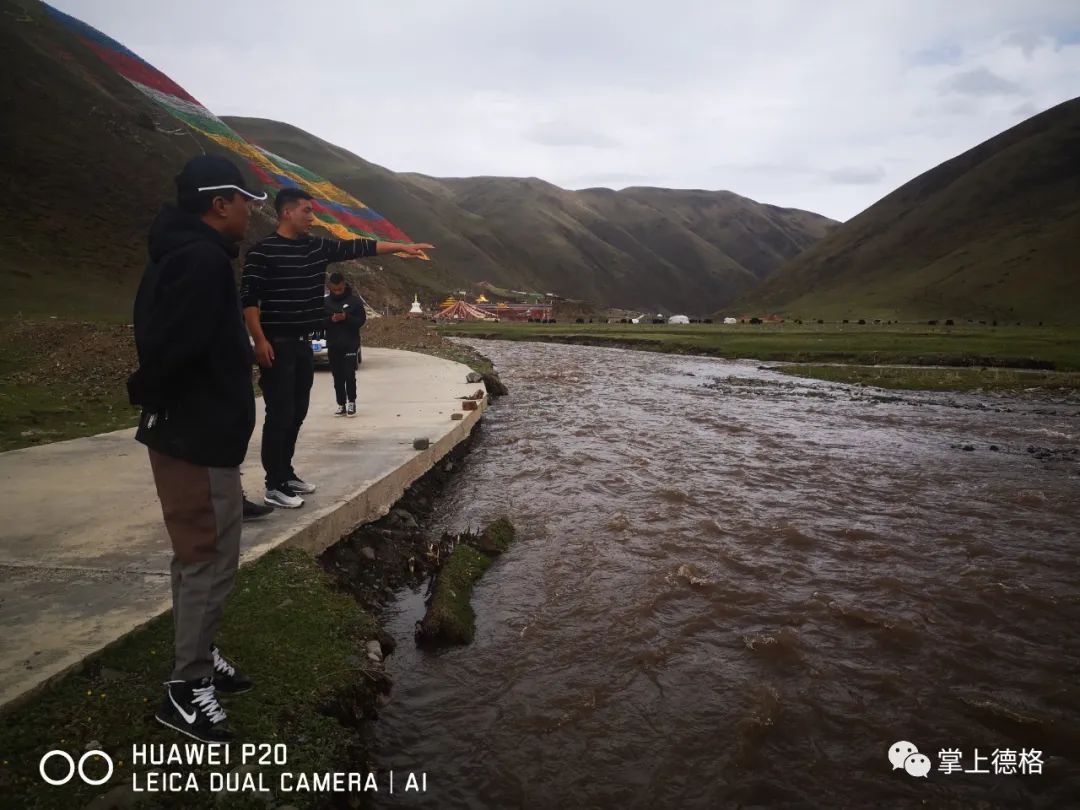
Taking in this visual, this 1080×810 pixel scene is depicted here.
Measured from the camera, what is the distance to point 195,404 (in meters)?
3.06

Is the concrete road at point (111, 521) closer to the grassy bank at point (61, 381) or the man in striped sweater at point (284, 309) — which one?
the man in striped sweater at point (284, 309)

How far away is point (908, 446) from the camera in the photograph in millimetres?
12023

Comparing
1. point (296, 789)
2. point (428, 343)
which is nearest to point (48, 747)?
point (296, 789)

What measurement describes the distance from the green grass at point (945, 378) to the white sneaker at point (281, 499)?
20361mm

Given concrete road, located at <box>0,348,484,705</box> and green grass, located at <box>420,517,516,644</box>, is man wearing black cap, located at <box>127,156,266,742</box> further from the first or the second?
green grass, located at <box>420,517,516,644</box>

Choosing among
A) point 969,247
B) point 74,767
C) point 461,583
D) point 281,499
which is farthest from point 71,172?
point 969,247

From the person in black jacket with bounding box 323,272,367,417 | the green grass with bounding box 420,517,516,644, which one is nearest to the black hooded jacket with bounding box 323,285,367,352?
the person in black jacket with bounding box 323,272,367,417

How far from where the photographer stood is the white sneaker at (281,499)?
228 inches

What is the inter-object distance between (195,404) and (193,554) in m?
0.70

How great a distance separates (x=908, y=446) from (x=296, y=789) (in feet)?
39.4

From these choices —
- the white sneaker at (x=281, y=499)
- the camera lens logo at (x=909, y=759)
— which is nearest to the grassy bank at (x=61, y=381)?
the white sneaker at (x=281, y=499)

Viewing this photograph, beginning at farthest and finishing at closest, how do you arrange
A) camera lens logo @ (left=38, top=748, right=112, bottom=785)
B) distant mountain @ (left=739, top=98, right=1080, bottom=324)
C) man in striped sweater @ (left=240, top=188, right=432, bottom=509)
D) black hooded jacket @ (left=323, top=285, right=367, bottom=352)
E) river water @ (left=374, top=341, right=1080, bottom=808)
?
distant mountain @ (left=739, top=98, right=1080, bottom=324), black hooded jacket @ (left=323, top=285, right=367, bottom=352), man in striped sweater @ (left=240, top=188, right=432, bottom=509), river water @ (left=374, top=341, right=1080, bottom=808), camera lens logo @ (left=38, top=748, right=112, bottom=785)

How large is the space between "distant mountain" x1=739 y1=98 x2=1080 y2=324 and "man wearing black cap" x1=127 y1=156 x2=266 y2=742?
10665 centimetres

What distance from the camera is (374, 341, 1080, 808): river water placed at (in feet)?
11.8
